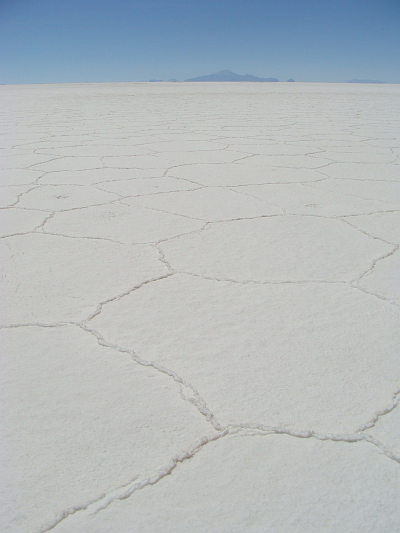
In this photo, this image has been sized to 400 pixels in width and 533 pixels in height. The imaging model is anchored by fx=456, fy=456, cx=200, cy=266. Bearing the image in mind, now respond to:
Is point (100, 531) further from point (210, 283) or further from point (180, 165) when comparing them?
point (180, 165)

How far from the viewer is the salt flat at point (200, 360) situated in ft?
1.90

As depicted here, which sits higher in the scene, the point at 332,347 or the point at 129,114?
the point at 129,114

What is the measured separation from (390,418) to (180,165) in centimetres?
195

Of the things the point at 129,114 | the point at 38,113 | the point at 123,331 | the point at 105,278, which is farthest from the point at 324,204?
the point at 38,113

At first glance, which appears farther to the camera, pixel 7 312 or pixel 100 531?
pixel 7 312

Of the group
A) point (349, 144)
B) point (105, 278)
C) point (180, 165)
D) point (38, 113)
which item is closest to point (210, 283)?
point (105, 278)

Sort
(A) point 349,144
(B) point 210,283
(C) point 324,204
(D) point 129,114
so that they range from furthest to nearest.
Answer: (D) point 129,114
(A) point 349,144
(C) point 324,204
(B) point 210,283

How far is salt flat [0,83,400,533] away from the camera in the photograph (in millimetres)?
581

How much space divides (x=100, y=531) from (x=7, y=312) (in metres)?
0.59

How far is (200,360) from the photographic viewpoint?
33.4 inches

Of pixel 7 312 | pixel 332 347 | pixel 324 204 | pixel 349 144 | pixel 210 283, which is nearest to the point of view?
pixel 332 347

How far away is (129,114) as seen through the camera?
17.4 ft

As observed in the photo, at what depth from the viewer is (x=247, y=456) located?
64cm

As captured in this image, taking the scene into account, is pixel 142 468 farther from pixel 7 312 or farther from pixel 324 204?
pixel 324 204
